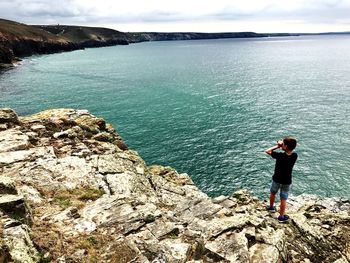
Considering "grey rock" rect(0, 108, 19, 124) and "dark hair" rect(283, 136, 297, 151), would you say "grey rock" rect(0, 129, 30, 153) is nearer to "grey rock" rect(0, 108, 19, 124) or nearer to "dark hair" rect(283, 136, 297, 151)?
"grey rock" rect(0, 108, 19, 124)

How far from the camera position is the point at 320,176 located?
130 ft

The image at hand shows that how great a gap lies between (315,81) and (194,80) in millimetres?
38425

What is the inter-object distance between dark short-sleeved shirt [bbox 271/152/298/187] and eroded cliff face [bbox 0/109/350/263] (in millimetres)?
2404

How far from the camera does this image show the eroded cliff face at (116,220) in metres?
12.4

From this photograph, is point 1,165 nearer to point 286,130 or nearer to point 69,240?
point 69,240

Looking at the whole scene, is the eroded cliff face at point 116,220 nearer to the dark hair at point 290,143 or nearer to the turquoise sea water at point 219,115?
the dark hair at point 290,143

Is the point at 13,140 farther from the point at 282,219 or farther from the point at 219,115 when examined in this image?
the point at 219,115

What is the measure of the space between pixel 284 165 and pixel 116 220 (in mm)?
8701

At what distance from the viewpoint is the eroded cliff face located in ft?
40.5

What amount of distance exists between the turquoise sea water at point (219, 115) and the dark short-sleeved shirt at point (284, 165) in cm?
2058

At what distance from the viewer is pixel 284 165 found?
51.1 ft

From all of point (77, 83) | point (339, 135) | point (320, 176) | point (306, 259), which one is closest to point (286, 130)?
point (339, 135)

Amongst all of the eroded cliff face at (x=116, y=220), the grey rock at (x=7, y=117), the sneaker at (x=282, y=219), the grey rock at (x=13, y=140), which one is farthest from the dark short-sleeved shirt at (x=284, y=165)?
the grey rock at (x=7, y=117)

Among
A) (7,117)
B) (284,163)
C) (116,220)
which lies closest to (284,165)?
(284,163)
